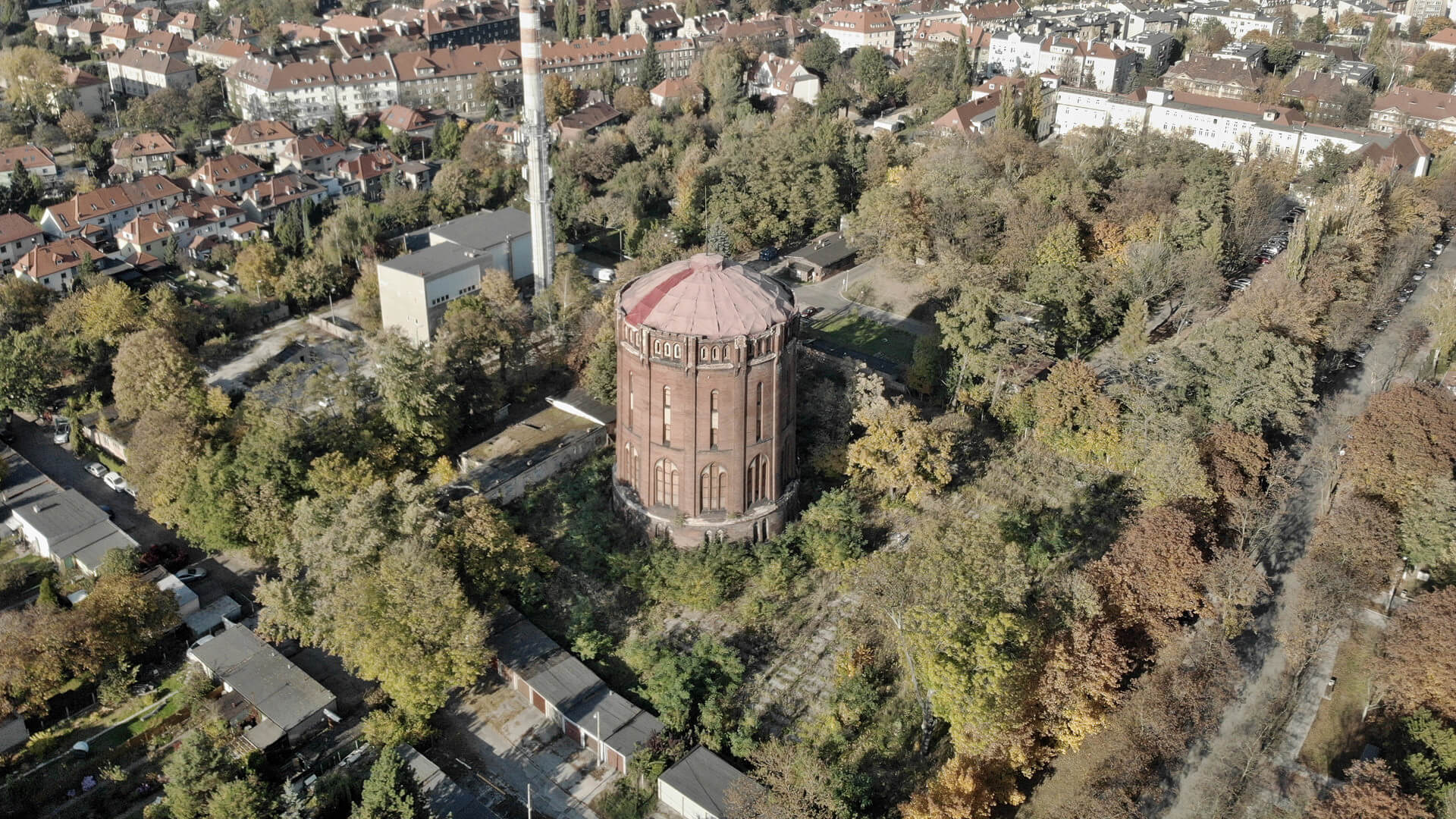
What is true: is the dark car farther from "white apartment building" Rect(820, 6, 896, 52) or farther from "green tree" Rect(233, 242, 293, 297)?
"white apartment building" Rect(820, 6, 896, 52)

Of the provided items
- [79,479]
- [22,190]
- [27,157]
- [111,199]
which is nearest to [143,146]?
[27,157]

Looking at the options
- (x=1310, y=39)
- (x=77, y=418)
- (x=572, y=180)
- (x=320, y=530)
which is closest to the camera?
(x=320, y=530)

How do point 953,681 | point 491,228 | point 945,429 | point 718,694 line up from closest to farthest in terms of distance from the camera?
1. point 953,681
2. point 718,694
3. point 945,429
4. point 491,228

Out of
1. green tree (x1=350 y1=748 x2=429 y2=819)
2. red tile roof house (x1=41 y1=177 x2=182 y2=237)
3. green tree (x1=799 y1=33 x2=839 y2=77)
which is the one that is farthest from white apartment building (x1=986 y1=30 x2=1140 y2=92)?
green tree (x1=350 y1=748 x2=429 y2=819)

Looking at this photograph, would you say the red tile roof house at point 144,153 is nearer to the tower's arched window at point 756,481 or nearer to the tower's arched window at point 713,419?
the tower's arched window at point 713,419

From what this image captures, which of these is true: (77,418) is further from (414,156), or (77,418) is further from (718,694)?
(414,156)

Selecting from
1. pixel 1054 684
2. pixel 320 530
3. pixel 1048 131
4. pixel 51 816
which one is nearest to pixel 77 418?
pixel 320 530

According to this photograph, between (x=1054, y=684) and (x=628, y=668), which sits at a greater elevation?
(x=1054, y=684)

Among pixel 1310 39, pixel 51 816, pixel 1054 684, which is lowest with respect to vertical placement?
pixel 51 816
